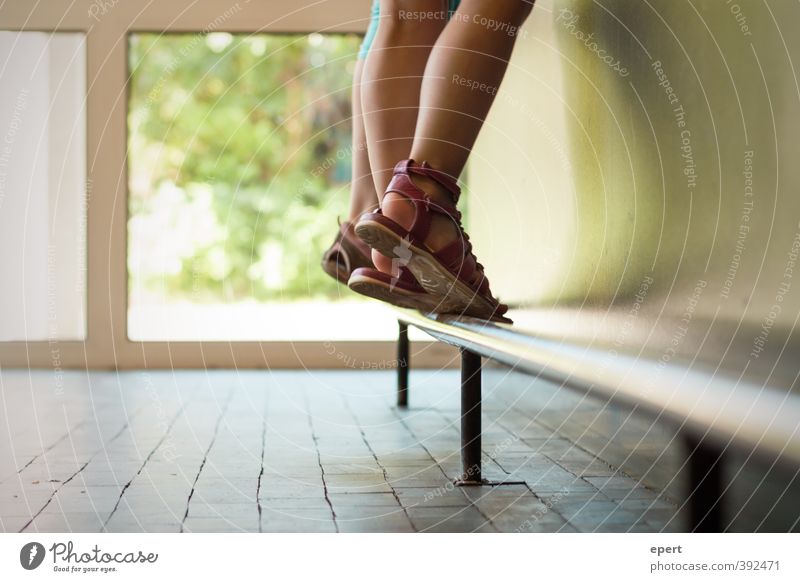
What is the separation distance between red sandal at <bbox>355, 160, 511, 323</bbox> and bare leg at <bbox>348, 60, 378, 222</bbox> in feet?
1.37

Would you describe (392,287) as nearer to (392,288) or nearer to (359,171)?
(392,288)

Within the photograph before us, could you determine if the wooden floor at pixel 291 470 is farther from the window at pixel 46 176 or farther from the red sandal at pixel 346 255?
the window at pixel 46 176

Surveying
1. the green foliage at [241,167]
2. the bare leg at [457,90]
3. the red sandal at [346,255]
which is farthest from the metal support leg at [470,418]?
the green foliage at [241,167]

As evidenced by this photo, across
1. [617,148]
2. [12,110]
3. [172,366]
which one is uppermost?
[12,110]

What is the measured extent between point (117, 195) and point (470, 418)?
1922mm

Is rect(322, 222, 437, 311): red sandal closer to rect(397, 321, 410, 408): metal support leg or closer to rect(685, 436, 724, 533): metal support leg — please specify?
rect(397, 321, 410, 408): metal support leg

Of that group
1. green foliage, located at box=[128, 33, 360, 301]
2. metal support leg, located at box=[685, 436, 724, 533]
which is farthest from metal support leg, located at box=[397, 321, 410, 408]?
green foliage, located at box=[128, 33, 360, 301]

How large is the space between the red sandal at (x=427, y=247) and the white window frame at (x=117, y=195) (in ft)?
5.39

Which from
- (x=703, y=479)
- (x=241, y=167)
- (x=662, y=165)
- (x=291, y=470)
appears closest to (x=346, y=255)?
(x=291, y=470)

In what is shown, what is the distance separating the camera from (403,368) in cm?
191

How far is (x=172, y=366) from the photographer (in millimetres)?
2756

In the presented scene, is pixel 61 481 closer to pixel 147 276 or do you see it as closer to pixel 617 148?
pixel 617 148

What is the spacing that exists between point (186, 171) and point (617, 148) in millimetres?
5378
